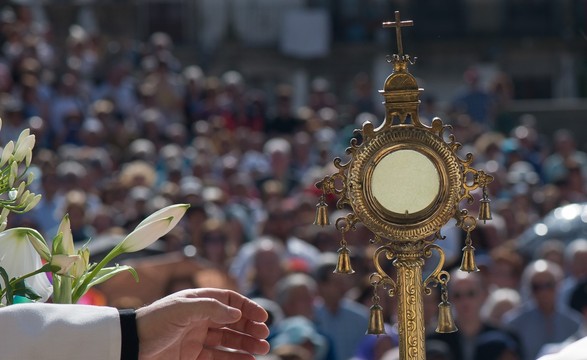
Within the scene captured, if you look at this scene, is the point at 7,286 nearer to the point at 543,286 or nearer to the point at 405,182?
the point at 405,182

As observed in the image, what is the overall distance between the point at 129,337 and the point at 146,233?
0.25 m

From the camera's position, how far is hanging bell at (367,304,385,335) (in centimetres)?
319

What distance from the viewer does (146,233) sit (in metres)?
3.21

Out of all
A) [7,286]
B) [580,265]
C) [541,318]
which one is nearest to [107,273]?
[7,286]

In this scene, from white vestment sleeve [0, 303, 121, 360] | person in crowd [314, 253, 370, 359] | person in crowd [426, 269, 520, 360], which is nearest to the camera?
white vestment sleeve [0, 303, 121, 360]

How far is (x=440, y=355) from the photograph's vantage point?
7.96 metres

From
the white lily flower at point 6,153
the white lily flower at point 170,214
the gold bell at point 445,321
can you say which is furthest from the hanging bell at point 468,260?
the white lily flower at point 6,153

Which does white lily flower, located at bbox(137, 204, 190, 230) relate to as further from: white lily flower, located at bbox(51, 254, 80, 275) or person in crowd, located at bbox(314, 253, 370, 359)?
person in crowd, located at bbox(314, 253, 370, 359)

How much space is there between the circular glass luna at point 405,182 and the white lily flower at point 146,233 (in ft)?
1.43

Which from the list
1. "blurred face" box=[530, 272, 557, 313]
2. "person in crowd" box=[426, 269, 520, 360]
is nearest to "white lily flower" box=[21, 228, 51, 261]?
"person in crowd" box=[426, 269, 520, 360]

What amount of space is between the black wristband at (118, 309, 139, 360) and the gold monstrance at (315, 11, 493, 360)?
0.43m

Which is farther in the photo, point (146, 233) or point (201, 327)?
point (146, 233)

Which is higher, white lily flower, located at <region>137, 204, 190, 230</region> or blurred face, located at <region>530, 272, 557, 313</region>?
blurred face, located at <region>530, 272, 557, 313</region>

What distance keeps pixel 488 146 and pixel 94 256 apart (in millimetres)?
7525
